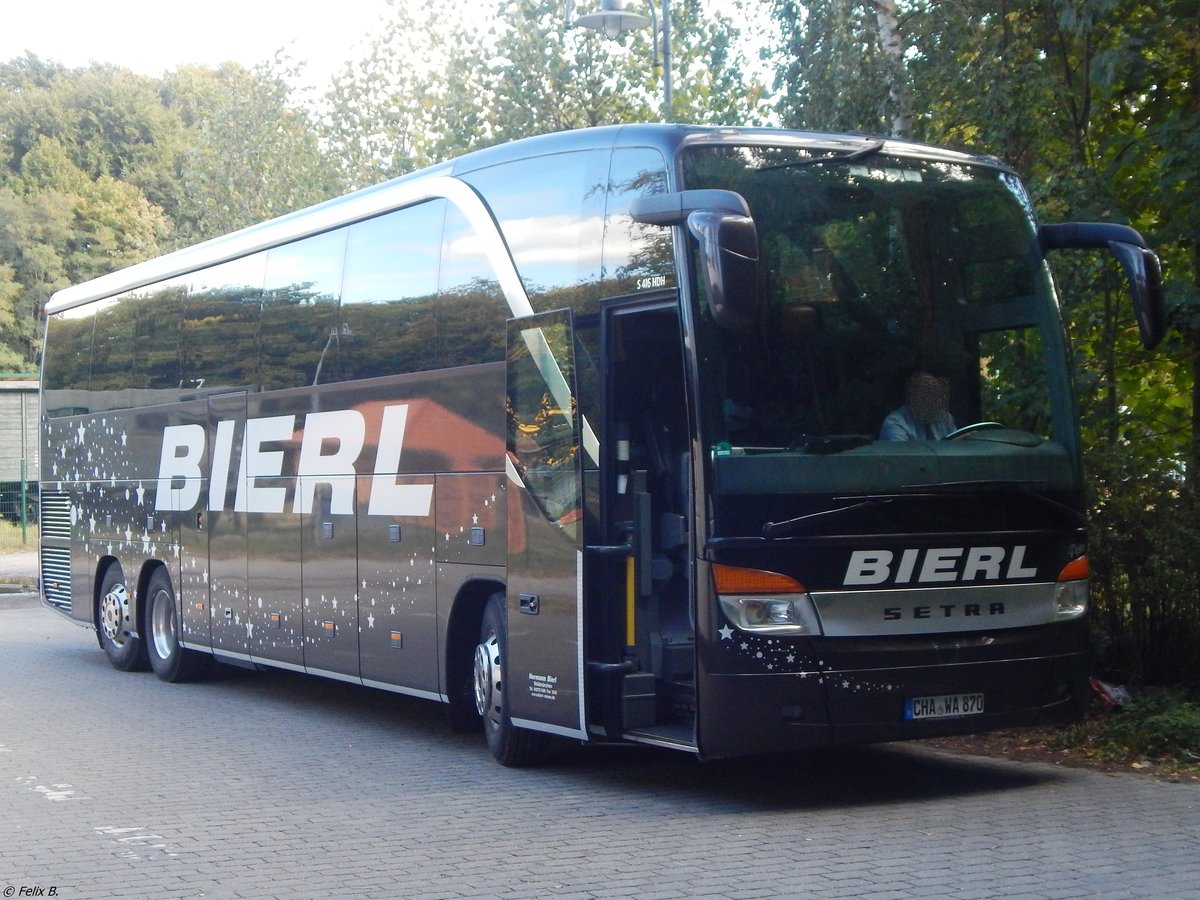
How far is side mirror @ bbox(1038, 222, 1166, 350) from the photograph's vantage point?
897 cm

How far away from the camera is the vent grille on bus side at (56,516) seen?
1827cm

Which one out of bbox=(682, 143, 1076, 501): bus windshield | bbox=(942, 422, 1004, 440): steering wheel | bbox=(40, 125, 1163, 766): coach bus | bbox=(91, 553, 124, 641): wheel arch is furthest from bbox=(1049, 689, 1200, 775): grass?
bbox=(91, 553, 124, 641): wheel arch

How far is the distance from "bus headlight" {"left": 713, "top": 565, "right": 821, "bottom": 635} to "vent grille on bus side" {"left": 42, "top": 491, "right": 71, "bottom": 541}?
11.8 meters

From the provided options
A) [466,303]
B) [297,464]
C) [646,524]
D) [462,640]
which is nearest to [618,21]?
[297,464]

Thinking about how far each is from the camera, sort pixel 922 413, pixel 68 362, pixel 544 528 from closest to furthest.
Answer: pixel 922 413 < pixel 544 528 < pixel 68 362

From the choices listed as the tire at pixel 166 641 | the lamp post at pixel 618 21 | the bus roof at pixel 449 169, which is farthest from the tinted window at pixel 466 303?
the lamp post at pixel 618 21

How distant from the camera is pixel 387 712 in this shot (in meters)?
13.4

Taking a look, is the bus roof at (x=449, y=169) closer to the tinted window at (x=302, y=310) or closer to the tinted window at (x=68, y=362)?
the tinted window at (x=302, y=310)

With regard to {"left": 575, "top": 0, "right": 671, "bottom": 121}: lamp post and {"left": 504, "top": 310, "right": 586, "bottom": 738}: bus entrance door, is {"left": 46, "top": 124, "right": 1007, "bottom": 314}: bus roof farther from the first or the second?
{"left": 575, "top": 0, "right": 671, "bottom": 121}: lamp post

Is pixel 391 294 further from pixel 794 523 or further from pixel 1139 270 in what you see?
pixel 1139 270

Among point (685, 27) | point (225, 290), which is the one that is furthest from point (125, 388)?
point (685, 27)

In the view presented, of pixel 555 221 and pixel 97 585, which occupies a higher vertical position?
pixel 555 221

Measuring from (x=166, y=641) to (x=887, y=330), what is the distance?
31.3 feet

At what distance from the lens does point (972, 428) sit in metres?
8.95
